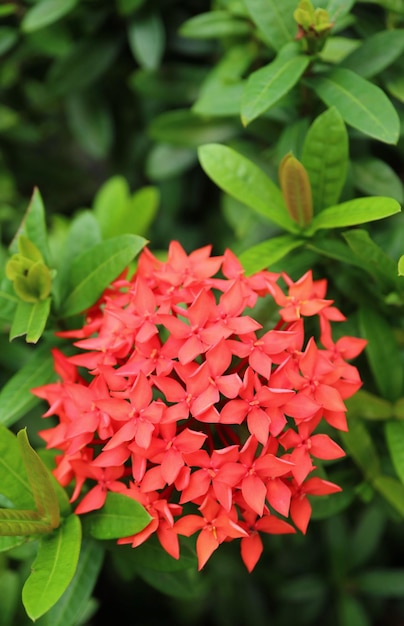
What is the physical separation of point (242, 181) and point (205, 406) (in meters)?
0.52

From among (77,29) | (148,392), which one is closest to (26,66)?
(77,29)

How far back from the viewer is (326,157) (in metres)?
1.35

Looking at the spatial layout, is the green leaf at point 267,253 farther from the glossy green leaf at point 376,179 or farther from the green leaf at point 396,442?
the green leaf at point 396,442

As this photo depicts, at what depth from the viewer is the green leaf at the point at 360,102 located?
4.26 feet

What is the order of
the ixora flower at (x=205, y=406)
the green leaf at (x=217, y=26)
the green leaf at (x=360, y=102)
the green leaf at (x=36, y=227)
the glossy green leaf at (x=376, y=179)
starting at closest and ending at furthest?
1. the ixora flower at (x=205, y=406)
2. the green leaf at (x=360, y=102)
3. the green leaf at (x=36, y=227)
4. the glossy green leaf at (x=376, y=179)
5. the green leaf at (x=217, y=26)

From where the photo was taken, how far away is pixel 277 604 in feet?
7.86

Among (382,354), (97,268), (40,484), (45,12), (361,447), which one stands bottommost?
(361,447)

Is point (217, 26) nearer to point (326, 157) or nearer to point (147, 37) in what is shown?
point (147, 37)

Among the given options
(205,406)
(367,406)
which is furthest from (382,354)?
(205,406)

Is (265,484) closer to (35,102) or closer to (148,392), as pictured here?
(148,392)

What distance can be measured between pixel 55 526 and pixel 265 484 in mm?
364

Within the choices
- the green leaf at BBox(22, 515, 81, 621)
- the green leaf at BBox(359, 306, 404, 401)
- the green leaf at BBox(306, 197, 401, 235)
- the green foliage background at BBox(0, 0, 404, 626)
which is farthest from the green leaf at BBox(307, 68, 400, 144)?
the green leaf at BBox(22, 515, 81, 621)

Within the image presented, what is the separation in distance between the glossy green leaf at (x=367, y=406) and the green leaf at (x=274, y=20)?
0.67 meters

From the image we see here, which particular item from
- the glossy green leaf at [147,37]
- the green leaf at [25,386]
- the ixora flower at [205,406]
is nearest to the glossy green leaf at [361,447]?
the ixora flower at [205,406]
